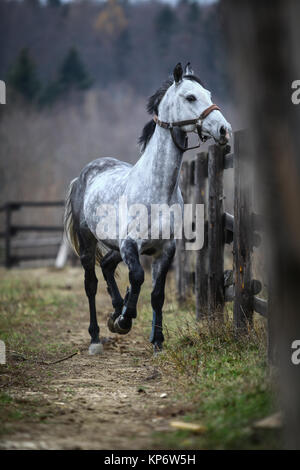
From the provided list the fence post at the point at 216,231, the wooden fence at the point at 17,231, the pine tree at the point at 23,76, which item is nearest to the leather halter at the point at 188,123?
the fence post at the point at 216,231

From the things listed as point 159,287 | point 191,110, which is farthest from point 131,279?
point 191,110

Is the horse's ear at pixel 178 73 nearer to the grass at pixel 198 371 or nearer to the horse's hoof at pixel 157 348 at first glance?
the grass at pixel 198 371

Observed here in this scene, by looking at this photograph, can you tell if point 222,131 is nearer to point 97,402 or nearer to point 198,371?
point 198,371

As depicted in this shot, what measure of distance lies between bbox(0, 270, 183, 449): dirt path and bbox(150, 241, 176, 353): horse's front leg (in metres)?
A: 0.23

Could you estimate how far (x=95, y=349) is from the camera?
20.6 ft

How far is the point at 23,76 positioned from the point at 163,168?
134 feet

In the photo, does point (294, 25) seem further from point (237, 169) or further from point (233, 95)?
point (237, 169)

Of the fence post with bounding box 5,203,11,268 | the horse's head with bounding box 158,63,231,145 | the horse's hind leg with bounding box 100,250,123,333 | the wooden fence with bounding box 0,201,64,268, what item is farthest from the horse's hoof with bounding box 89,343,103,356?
the fence post with bounding box 5,203,11,268

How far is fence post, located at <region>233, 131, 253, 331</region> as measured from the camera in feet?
17.4

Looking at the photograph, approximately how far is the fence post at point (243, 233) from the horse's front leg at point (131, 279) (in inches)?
36.5

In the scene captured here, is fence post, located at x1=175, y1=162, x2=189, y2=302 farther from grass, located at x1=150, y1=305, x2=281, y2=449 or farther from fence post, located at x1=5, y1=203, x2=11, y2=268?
fence post, located at x1=5, y1=203, x2=11, y2=268

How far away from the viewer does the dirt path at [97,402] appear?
3268 mm
